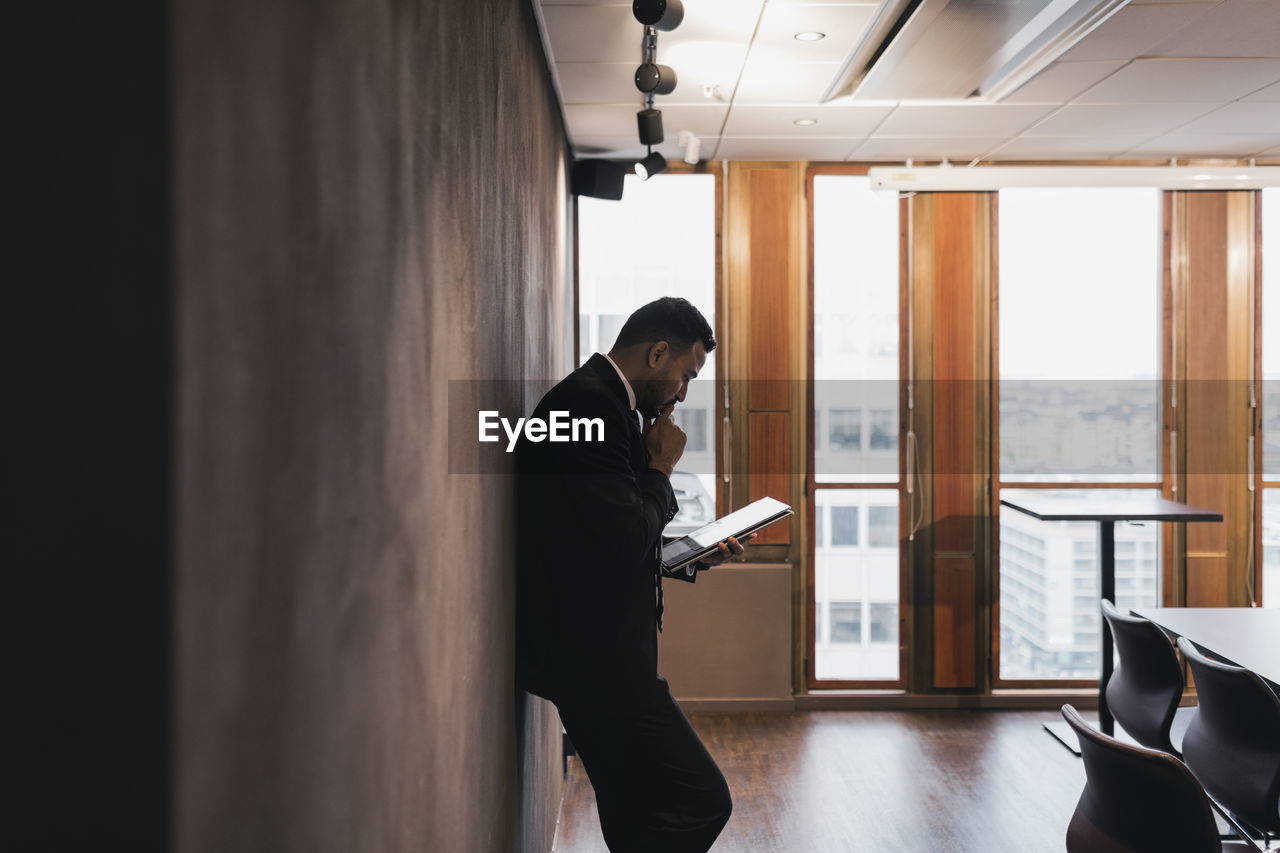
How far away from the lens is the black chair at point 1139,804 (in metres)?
1.68

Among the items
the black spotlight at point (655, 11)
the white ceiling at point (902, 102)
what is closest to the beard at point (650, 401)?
the black spotlight at point (655, 11)

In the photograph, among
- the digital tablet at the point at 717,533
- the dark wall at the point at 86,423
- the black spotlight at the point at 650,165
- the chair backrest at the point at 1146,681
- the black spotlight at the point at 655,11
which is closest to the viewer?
the dark wall at the point at 86,423

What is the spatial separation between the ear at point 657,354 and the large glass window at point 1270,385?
13.7ft

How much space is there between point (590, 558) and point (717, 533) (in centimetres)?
57

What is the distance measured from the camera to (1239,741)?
7.39 ft

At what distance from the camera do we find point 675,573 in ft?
7.02

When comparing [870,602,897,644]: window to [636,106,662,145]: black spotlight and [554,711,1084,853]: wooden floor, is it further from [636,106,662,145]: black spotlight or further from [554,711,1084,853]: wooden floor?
[636,106,662,145]: black spotlight

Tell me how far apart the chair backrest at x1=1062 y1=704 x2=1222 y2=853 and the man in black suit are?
0.83 m

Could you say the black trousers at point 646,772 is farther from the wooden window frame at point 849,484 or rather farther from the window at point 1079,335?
the window at point 1079,335

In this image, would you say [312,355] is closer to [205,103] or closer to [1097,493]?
[205,103]

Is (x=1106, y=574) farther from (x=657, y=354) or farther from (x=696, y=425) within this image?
(x=657, y=354)

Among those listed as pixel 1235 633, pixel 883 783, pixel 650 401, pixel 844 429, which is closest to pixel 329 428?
pixel 650 401

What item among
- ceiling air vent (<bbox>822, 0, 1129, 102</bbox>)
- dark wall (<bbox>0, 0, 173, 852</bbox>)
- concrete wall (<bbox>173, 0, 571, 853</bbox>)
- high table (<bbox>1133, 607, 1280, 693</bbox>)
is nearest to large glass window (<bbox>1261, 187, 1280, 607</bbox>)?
high table (<bbox>1133, 607, 1280, 693</bbox>)

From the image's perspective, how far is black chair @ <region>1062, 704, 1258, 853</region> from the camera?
168 centimetres
